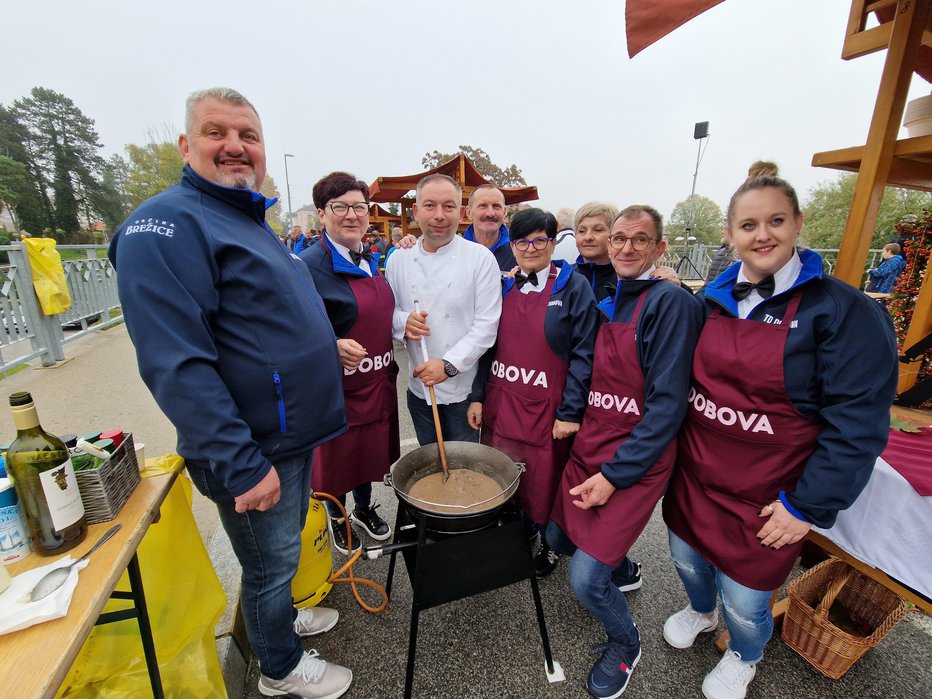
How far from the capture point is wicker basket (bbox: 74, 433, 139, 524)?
120 cm

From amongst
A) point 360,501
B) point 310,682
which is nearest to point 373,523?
point 360,501

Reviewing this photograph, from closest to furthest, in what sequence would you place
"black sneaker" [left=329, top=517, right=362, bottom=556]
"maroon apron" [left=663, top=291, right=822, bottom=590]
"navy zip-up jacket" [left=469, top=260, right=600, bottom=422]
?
1. "maroon apron" [left=663, top=291, right=822, bottom=590]
2. "navy zip-up jacket" [left=469, top=260, right=600, bottom=422]
3. "black sneaker" [left=329, top=517, right=362, bottom=556]

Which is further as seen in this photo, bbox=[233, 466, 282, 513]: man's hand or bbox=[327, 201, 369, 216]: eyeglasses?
bbox=[327, 201, 369, 216]: eyeglasses

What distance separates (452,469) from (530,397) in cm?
56

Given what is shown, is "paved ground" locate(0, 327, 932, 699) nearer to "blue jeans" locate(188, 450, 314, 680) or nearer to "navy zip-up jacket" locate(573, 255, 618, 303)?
"blue jeans" locate(188, 450, 314, 680)

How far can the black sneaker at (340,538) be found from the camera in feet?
8.83

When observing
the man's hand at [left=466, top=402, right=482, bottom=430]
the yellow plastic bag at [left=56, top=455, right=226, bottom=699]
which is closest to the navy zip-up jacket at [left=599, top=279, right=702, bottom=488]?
the man's hand at [left=466, top=402, right=482, bottom=430]

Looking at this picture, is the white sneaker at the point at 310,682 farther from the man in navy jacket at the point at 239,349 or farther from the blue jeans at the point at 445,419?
the blue jeans at the point at 445,419

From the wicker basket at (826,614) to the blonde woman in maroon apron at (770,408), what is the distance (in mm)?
361

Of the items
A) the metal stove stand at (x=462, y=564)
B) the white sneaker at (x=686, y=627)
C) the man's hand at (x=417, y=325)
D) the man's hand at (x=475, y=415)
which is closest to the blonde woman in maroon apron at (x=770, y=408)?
the white sneaker at (x=686, y=627)

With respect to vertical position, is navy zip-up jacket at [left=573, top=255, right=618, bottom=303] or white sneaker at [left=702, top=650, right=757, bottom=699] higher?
navy zip-up jacket at [left=573, top=255, right=618, bottom=303]

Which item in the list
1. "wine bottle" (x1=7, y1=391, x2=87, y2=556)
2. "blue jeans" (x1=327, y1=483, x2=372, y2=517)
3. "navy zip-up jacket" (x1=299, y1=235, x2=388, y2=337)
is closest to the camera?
"wine bottle" (x1=7, y1=391, x2=87, y2=556)

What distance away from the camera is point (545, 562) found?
251 centimetres

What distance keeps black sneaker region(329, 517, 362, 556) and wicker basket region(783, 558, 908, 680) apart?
242cm
